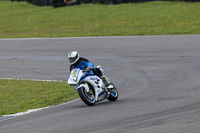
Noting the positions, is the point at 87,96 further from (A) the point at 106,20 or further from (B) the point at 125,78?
(A) the point at 106,20

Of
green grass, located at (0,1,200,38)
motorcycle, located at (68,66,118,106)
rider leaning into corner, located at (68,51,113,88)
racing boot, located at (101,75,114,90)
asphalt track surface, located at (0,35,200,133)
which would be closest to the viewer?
asphalt track surface, located at (0,35,200,133)

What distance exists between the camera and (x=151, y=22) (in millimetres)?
31562

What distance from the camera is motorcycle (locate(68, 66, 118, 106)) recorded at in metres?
11.2

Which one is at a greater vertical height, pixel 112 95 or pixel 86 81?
pixel 86 81

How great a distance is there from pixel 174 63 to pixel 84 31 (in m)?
14.5

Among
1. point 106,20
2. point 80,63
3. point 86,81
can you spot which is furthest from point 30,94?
point 106,20

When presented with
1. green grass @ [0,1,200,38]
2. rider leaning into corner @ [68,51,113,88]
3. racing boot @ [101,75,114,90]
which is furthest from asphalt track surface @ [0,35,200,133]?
green grass @ [0,1,200,38]

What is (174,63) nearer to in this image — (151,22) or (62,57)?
(62,57)

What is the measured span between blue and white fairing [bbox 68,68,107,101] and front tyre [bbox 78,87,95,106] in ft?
0.31

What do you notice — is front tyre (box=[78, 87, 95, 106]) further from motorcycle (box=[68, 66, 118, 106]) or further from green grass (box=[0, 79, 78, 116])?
green grass (box=[0, 79, 78, 116])

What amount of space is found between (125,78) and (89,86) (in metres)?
4.29

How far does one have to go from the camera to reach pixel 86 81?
37.7ft

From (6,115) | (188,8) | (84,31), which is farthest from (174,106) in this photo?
(188,8)

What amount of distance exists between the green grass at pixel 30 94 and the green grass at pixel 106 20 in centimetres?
1189
